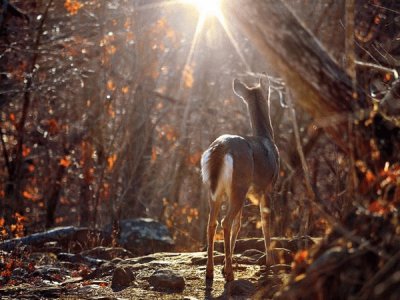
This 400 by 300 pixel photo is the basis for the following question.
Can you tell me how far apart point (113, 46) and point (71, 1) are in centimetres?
138

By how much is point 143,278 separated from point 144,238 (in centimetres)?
439

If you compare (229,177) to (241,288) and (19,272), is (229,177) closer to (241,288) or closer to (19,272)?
(241,288)

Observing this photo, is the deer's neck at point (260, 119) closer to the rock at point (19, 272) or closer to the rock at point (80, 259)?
the rock at point (80, 259)

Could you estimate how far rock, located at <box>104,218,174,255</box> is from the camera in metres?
11.8

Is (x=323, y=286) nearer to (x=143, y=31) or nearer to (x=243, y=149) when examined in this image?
(x=243, y=149)

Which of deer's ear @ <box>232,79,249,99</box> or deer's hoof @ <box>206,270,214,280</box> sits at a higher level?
deer's ear @ <box>232,79,249,99</box>

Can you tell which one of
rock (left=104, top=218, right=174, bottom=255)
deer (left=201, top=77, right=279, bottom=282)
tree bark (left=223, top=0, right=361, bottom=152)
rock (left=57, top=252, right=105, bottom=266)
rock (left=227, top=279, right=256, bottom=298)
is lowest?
rock (left=227, top=279, right=256, bottom=298)

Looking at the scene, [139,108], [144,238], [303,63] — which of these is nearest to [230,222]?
[303,63]

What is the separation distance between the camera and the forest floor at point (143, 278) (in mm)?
6664

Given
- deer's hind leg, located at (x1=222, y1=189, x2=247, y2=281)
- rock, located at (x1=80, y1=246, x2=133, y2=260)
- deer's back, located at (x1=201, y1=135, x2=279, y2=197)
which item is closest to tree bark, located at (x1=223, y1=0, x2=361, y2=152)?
deer's back, located at (x1=201, y1=135, x2=279, y2=197)

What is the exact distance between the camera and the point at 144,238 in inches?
469

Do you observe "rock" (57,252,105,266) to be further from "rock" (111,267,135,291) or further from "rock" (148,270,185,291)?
"rock" (148,270,185,291)

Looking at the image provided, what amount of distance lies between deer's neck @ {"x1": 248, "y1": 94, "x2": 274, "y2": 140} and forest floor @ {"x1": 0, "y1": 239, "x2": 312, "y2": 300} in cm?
151

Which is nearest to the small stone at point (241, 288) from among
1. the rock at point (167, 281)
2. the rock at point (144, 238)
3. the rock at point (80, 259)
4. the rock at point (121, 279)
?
the rock at point (167, 281)
